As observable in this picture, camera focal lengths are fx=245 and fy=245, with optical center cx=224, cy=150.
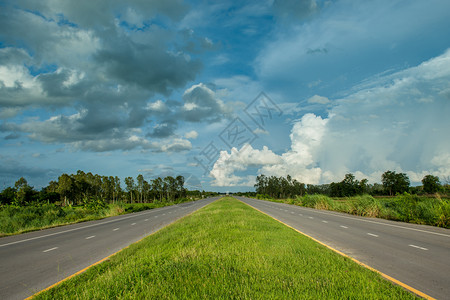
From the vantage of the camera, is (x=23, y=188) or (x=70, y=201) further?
(x=70, y=201)

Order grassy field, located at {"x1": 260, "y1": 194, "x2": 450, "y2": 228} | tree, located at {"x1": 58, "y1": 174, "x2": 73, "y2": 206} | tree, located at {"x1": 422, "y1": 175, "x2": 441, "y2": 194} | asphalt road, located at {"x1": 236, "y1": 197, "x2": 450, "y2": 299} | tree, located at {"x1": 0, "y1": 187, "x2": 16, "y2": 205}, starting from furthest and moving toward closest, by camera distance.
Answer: tree, located at {"x1": 422, "y1": 175, "x2": 441, "y2": 194}
tree, located at {"x1": 58, "y1": 174, "x2": 73, "y2": 206}
tree, located at {"x1": 0, "y1": 187, "x2": 16, "y2": 205}
grassy field, located at {"x1": 260, "y1": 194, "x2": 450, "y2": 228}
asphalt road, located at {"x1": 236, "y1": 197, "x2": 450, "y2": 299}

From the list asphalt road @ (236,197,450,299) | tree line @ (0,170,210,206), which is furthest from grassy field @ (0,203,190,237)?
tree line @ (0,170,210,206)

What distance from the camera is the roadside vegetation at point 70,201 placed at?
2036 cm

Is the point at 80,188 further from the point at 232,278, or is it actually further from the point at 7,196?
the point at 232,278

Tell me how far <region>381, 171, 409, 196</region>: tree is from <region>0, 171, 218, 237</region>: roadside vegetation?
342 ft

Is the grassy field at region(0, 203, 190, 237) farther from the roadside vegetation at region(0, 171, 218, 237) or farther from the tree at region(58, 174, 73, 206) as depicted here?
the tree at region(58, 174, 73, 206)

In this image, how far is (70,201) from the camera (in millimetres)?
97062

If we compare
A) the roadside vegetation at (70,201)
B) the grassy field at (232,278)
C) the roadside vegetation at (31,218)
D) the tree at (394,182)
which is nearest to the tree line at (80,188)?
the roadside vegetation at (70,201)

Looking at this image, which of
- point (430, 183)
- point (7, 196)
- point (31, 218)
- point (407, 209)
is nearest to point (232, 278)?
point (407, 209)

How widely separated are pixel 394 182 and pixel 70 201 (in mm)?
149922

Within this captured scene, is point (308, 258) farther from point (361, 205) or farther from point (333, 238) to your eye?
point (361, 205)

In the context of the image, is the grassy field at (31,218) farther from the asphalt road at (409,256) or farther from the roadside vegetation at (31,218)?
the asphalt road at (409,256)

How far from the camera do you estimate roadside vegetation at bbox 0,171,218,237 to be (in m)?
20.4

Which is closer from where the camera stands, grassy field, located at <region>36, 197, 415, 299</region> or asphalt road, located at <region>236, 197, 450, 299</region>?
grassy field, located at <region>36, 197, 415, 299</region>
